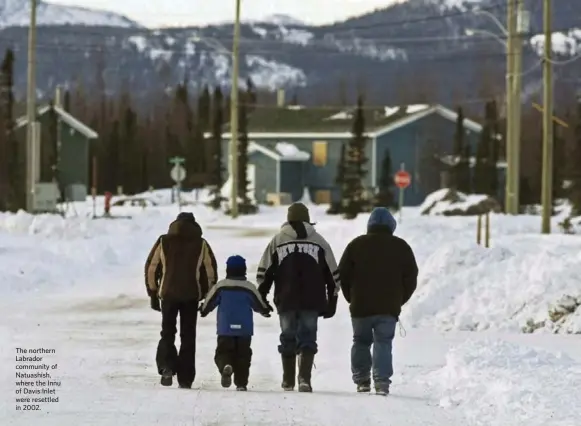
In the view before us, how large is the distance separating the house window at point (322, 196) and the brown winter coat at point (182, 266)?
7895 cm

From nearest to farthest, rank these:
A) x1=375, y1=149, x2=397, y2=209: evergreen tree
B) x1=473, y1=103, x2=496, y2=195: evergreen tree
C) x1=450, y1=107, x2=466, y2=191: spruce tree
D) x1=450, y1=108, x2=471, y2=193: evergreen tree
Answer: x1=375, y1=149, x2=397, y2=209: evergreen tree, x1=473, y1=103, x2=496, y2=195: evergreen tree, x1=450, y1=108, x2=471, y2=193: evergreen tree, x1=450, y1=107, x2=466, y2=191: spruce tree

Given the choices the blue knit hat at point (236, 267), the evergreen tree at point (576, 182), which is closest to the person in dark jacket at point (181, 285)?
the blue knit hat at point (236, 267)

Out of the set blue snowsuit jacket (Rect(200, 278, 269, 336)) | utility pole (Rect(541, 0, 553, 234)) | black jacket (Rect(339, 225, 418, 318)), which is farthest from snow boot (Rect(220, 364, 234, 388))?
utility pole (Rect(541, 0, 553, 234))

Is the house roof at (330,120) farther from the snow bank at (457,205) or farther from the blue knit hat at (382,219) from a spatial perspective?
the blue knit hat at (382,219)

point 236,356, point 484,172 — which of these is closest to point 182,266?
point 236,356

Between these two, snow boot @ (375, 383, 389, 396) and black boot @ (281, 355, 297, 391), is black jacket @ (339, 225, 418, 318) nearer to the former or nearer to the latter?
snow boot @ (375, 383, 389, 396)

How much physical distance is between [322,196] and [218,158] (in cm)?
915

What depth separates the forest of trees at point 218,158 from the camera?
2274 inches

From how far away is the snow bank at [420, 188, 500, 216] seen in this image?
194 feet

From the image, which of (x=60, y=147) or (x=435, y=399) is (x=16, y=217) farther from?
(x=60, y=147)

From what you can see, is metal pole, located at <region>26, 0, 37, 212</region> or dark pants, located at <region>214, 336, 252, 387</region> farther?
metal pole, located at <region>26, 0, 37, 212</region>

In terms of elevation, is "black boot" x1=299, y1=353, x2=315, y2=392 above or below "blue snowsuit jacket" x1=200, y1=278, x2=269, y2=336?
below

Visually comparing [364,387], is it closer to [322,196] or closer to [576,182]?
[576,182]

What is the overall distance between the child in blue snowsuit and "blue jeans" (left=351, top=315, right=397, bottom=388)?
877 mm
